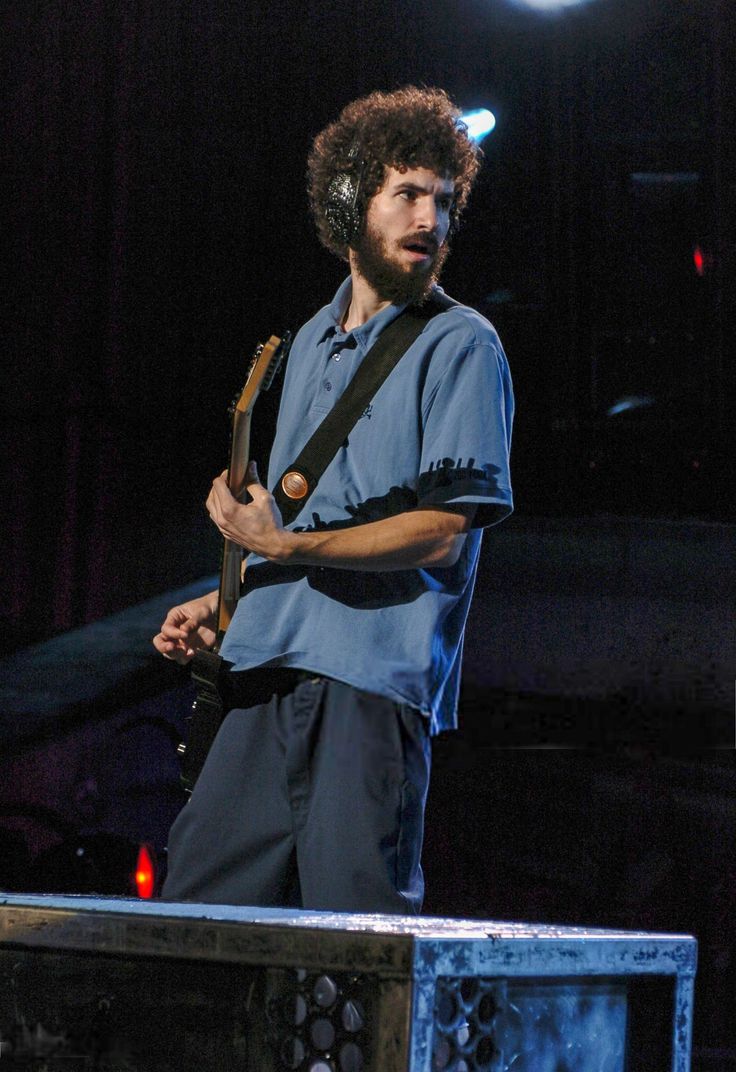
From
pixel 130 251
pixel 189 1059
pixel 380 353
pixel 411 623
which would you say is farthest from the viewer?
pixel 130 251

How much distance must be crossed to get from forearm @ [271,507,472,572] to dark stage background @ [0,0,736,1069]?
7.81 feet

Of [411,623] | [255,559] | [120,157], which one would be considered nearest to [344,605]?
[411,623]

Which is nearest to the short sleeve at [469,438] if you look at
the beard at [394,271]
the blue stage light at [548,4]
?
the beard at [394,271]

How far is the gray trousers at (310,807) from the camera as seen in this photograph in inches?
68.0

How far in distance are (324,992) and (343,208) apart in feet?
4.68

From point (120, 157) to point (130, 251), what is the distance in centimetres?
31

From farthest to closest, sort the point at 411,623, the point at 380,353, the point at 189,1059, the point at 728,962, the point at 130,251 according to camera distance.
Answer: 1. the point at 130,251
2. the point at 728,962
3. the point at 380,353
4. the point at 411,623
5. the point at 189,1059

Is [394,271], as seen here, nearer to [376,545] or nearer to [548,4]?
[376,545]

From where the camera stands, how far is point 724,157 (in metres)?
4.33

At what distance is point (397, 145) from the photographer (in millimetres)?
2152

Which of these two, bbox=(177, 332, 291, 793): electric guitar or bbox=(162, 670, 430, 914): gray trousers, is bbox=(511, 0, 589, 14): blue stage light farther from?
bbox=(162, 670, 430, 914): gray trousers

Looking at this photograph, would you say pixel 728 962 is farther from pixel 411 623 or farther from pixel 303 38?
pixel 303 38

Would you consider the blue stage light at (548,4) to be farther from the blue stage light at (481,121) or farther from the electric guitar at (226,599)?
the electric guitar at (226,599)

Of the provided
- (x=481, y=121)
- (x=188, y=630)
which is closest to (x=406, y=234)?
(x=188, y=630)
